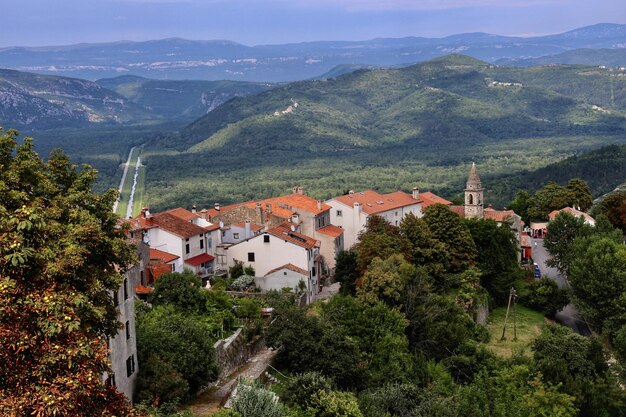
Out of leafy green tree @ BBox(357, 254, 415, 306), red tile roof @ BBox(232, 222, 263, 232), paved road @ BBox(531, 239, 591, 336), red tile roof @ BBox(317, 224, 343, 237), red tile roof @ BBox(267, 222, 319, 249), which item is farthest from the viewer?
red tile roof @ BBox(317, 224, 343, 237)

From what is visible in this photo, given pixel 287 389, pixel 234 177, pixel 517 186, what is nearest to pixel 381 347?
pixel 287 389

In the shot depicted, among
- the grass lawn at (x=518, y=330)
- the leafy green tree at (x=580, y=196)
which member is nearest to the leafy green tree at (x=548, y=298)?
the grass lawn at (x=518, y=330)

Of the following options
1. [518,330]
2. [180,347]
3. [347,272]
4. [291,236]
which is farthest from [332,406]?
[518,330]

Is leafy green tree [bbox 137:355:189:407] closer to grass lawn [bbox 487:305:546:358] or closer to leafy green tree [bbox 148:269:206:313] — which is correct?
leafy green tree [bbox 148:269:206:313]

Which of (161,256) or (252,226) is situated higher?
(161,256)

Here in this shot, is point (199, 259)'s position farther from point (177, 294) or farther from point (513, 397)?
point (513, 397)

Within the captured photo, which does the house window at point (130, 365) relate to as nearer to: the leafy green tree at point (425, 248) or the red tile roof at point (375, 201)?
the leafy green tree at point (425, 248)

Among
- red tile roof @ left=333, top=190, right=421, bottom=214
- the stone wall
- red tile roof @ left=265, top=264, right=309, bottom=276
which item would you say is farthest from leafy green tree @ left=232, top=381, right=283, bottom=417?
red tile roof @ left=333, top=190, right=421, bottom=214

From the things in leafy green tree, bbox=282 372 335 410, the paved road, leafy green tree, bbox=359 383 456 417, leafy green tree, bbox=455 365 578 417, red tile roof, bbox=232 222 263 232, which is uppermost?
red tile roof, bbox=232 222 263 232
